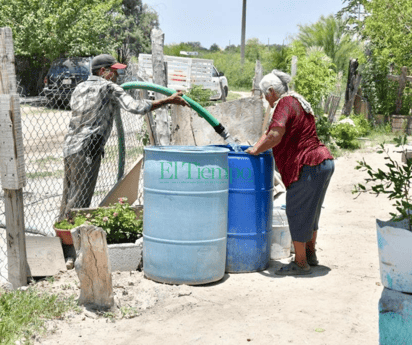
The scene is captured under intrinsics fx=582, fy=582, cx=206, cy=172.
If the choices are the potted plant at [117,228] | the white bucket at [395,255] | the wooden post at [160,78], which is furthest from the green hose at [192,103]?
the white bucket at [395,255]

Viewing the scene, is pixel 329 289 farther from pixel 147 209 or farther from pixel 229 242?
pixel 147 209

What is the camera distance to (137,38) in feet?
126

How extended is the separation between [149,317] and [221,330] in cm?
57

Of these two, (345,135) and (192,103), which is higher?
(192,103)

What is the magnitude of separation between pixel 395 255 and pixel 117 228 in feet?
9.43

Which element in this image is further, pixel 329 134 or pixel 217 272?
pixel 329 134

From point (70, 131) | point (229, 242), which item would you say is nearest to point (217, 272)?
point (229, 242)

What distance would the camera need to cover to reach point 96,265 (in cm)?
420

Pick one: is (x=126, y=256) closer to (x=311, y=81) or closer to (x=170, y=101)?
(x=170, y=101)

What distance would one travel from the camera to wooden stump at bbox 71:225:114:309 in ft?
13.8

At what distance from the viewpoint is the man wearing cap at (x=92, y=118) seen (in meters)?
5.32

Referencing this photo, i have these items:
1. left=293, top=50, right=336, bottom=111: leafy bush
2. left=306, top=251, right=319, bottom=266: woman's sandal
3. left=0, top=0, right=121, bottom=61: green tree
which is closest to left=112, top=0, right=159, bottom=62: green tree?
left=0, top=0, right=121, bottom=61: green tree

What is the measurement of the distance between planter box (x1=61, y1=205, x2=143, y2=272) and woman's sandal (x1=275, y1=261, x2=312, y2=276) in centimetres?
125

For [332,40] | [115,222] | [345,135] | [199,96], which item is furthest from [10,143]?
[332,40]
